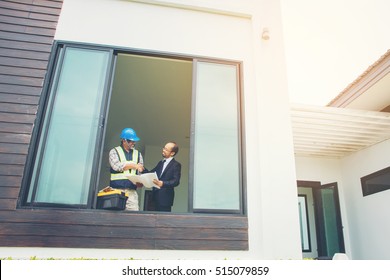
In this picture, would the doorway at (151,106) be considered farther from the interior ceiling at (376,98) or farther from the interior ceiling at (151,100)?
the interior ceiling at (376,98)

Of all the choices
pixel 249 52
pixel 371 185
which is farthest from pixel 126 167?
pixel 371 185

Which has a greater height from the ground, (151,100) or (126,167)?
(151,100)

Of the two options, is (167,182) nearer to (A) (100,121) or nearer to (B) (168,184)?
(B) (168,184)

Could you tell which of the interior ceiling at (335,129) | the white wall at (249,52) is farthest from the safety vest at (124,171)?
the interior ceiling at (335,129)

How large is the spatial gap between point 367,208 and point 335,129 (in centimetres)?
206

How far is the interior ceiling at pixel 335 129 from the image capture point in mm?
5949

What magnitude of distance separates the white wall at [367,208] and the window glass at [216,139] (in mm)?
4422

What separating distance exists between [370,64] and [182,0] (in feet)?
13.3

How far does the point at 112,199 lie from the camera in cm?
338

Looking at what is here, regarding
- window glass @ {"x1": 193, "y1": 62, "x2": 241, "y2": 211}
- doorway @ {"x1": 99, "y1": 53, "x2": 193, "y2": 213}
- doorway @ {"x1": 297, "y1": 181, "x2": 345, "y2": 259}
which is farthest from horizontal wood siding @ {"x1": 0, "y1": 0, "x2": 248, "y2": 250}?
doorway @ {"x1": 297, "y1": 181, "x2": 345, "y2": 259}

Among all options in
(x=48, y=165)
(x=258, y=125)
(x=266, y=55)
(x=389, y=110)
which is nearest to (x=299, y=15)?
(x=266, y=55)

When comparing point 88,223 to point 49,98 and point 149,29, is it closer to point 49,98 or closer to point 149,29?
point 49,98

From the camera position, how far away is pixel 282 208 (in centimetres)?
371

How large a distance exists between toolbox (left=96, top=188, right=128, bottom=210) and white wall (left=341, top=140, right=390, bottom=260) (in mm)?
5659
